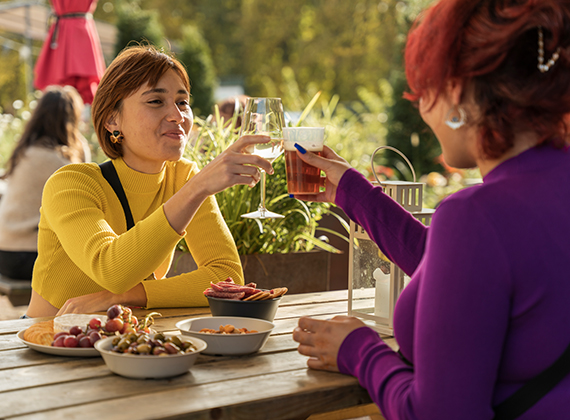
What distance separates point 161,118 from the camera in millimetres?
2176

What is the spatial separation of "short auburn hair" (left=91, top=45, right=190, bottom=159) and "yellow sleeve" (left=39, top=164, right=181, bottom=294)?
204 millimetres

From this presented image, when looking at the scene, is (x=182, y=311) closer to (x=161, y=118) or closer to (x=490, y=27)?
(x=161, y=118)

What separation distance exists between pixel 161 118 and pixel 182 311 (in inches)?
27.3

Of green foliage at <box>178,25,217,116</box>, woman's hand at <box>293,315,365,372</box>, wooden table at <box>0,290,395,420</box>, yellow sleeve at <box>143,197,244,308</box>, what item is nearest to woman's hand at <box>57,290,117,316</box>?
yellow sleeve at <box>143,197,244,308</box>

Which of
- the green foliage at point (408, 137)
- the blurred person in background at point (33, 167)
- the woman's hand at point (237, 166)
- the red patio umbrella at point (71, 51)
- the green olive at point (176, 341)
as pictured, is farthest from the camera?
the green foliage at point (408, 137)

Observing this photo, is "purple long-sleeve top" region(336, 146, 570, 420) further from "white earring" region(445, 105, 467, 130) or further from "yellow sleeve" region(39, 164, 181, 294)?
"yellow sleeve" region(39, 164, 181, 294)

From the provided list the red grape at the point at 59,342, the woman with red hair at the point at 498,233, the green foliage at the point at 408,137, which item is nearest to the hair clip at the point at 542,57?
the woman with red hair at the point at 498,233

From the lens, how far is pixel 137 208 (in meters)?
2.21

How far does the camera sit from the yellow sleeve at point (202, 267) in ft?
6.37

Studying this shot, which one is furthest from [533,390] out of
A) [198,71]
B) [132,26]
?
[198,71]

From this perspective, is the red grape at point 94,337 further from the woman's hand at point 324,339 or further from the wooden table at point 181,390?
the woman's hand at point 324,339

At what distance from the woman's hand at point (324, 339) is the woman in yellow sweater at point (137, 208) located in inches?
20.0

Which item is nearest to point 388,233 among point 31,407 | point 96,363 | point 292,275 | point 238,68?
point 96,363

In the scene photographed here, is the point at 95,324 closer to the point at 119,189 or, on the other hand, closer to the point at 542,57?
the point at 119,189
